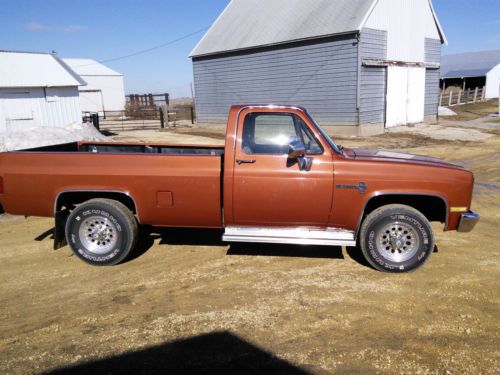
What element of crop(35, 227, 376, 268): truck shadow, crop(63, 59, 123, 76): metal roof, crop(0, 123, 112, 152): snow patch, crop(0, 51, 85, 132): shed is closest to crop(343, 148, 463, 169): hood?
crop(35, 227, 376, 268): truck shadow

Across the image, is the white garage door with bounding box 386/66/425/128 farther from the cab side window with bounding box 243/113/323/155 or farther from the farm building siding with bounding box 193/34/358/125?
the cab side window with bounding box 243/113/323/155

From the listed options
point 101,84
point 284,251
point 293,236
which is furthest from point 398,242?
→ point 101,84

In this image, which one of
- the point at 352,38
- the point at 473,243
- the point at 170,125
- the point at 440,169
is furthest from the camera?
the point at 170,125

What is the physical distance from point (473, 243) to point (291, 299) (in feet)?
10.6

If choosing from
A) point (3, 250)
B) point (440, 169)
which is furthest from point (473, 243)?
point (3, 250)

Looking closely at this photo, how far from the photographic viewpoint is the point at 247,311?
4223 mm

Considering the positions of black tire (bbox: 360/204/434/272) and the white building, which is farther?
the white building

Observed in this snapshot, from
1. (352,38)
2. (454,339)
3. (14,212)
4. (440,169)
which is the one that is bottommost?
(454,339)

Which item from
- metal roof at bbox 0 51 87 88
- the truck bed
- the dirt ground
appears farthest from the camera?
metal roof at bbox 0 51 87 88

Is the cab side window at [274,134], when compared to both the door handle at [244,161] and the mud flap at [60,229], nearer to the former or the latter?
the door handle at [244,161]

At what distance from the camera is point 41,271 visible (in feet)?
17.6

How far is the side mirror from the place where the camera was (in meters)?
4.83

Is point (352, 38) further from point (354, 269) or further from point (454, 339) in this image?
point (454, 339)

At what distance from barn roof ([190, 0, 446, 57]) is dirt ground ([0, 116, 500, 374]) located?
52.7ft
